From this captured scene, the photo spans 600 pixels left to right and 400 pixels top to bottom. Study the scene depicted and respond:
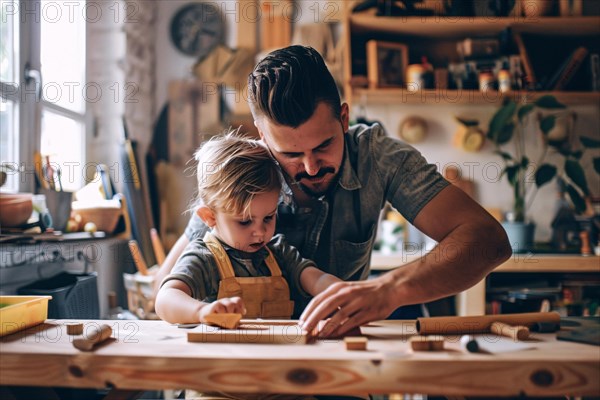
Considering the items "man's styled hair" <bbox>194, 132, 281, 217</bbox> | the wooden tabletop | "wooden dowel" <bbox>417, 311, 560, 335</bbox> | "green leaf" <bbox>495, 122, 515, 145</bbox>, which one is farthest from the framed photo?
the wooden tabletop

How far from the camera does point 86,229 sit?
107 inches

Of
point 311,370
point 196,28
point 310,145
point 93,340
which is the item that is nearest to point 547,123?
point 196,28

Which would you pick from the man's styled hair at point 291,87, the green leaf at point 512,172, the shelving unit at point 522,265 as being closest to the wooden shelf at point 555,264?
the shelving unit at point 522,265

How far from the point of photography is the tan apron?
1.48m

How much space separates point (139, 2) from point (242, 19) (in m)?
0.67

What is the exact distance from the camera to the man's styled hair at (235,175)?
59.1 inches

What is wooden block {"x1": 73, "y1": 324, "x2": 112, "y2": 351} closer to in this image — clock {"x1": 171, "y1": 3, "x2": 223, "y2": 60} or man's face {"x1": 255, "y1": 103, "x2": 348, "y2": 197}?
man's face {"x1": 255, "y1": 103, "x2": 348, "y2": 197}

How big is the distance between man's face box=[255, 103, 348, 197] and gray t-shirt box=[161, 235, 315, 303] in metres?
0.21

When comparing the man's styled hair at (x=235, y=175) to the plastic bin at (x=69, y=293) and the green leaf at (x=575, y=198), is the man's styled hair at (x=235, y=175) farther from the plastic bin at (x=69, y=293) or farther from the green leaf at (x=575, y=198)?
the green leaf at (x=575, y=198)

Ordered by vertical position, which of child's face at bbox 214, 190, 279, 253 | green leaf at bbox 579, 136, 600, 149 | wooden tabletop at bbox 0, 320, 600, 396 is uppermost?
green leaf at bbox 579, 136, 600, 149

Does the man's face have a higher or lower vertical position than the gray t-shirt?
higher

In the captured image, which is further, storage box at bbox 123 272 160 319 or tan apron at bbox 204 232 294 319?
storage box at bbox 123 272 160 319

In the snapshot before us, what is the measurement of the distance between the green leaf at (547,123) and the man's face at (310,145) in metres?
2.22

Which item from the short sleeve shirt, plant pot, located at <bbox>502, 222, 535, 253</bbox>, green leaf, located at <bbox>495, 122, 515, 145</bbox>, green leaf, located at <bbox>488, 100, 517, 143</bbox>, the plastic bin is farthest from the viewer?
green leaf, located at <bbox>495, 122, 515, 145</bbox>
